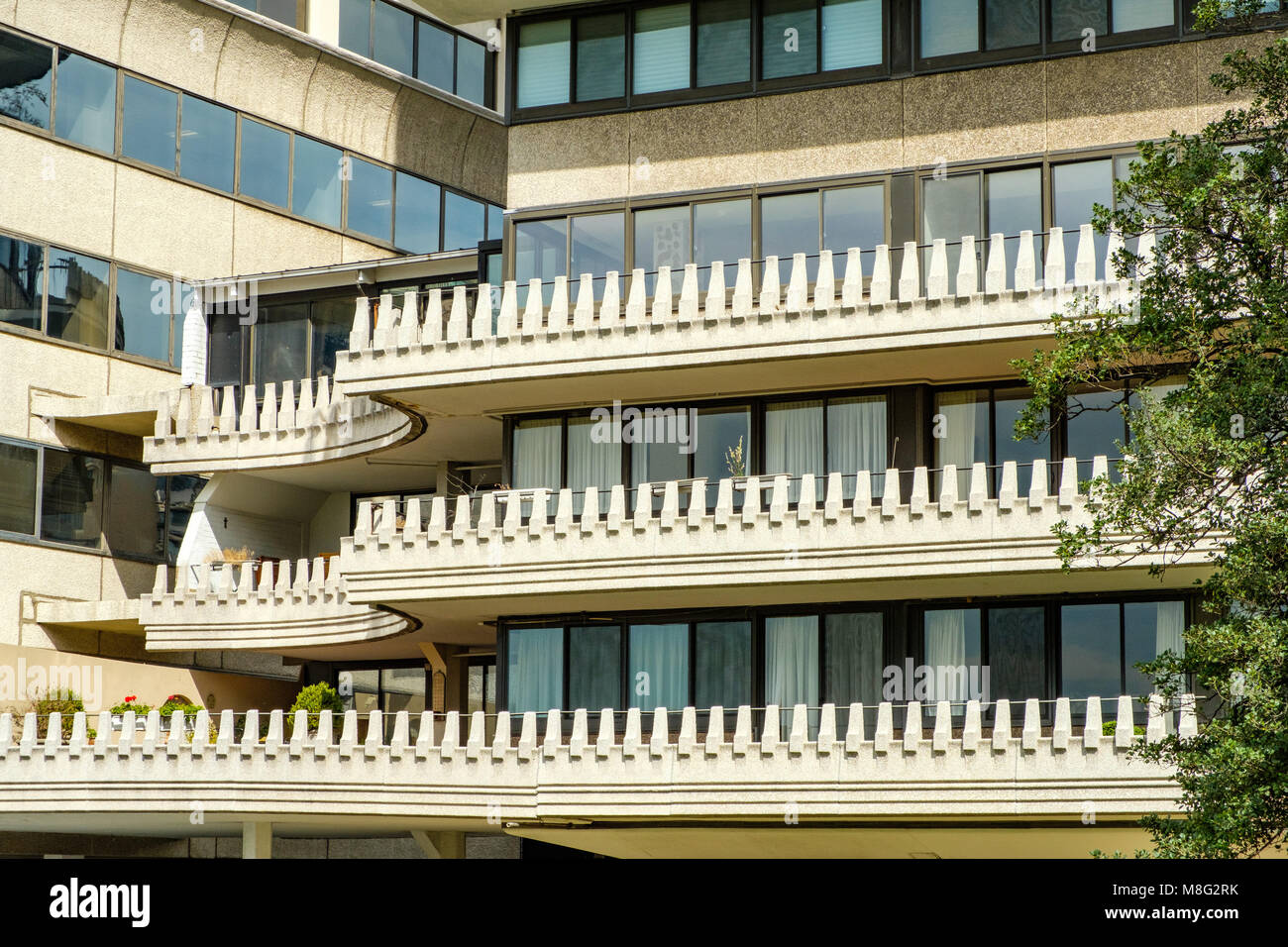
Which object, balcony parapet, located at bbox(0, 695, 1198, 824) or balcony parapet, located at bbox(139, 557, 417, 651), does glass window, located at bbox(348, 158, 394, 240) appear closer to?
balcony parapet, located at bbox(139, 557, 417, 651)

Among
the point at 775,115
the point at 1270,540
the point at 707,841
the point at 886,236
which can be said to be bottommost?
the point at 707,841

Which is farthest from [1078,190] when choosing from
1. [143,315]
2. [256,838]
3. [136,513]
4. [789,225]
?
[136,513]

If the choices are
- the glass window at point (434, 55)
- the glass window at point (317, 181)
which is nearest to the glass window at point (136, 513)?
the glass window at point (317, 181)

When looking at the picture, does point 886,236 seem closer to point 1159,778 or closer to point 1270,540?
point 1159,778

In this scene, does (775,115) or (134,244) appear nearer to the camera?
(775,115)

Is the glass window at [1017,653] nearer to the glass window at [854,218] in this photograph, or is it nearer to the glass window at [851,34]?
the glass window at [854,218]

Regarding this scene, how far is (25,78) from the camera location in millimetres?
38688

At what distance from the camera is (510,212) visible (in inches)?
1282

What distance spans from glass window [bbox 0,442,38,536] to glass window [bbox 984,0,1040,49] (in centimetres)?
2211

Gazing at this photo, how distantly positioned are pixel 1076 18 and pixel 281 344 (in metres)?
19.2

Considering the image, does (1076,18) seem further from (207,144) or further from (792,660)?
(207,144)

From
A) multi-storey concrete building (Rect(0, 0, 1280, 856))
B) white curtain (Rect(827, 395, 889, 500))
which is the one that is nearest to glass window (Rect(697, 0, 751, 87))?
multi-storey concrete building (Rect(0, 0, 1280, 856))
